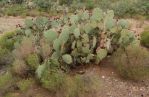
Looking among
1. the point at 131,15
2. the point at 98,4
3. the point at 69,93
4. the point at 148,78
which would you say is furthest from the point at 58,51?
the point at 98,4

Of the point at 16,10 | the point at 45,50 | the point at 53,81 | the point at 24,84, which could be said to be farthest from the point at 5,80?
the point at 16,10

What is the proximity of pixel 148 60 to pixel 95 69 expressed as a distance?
99 cm

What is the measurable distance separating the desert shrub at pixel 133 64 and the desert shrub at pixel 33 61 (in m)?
1.46

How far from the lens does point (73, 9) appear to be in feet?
48.3

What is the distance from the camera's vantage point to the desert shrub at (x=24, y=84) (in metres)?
7.93

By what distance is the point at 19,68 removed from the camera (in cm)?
830

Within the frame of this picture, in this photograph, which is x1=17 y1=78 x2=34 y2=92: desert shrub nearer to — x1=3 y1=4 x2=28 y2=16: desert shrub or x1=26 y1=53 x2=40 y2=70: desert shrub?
x1=26 y1=53 x2=40 y2=70: desert shrub

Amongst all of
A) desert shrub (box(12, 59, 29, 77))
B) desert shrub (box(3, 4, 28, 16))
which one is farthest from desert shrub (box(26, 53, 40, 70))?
desert shrub (box(3, 4, 28, 16))

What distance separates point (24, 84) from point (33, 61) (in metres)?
0.54

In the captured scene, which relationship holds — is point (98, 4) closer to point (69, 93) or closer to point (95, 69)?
point (95, 69)

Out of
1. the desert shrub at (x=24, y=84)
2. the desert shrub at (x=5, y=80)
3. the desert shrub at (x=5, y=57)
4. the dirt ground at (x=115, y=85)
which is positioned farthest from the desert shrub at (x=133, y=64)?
the desert shrub at (x=5, y=57)

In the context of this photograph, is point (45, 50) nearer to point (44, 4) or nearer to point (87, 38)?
point (87, 38)

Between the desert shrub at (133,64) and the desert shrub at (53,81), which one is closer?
the desert shrub at (53,81)

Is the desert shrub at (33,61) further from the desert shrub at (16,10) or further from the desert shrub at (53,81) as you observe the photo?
the desert shrub at (16,10)
